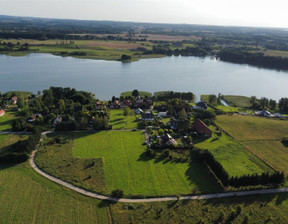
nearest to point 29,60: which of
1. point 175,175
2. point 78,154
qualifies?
point 78,154

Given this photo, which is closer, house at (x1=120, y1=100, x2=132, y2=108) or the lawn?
the lawn

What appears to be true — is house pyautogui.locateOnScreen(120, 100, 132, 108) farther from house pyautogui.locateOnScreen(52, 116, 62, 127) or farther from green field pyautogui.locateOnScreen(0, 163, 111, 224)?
green field pyautogui.locateOnScreen(0, 163, 111, 224)

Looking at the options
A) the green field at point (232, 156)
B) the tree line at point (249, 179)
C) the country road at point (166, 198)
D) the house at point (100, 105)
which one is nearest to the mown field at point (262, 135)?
the green field at point (232, 156)

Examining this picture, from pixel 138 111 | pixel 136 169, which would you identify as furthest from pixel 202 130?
pixel 136 169

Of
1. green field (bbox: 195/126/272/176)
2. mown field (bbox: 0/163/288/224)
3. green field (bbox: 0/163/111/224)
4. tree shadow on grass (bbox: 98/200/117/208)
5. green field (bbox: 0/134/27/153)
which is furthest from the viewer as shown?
green field (bbox: 0/134/27/153)

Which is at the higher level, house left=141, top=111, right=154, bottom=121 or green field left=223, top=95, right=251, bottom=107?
house left=141, top=111, right=154, bottom=121

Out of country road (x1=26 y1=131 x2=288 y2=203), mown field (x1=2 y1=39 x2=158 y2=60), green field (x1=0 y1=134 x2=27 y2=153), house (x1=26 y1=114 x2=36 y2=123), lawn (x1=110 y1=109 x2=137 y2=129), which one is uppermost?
mown field (x1=2 y1=39 x2=158 y2=60)

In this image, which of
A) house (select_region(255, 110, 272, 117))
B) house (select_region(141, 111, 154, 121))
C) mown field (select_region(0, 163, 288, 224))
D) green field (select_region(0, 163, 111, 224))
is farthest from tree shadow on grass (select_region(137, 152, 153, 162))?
house (select_region(255, 110, 272, 117))
